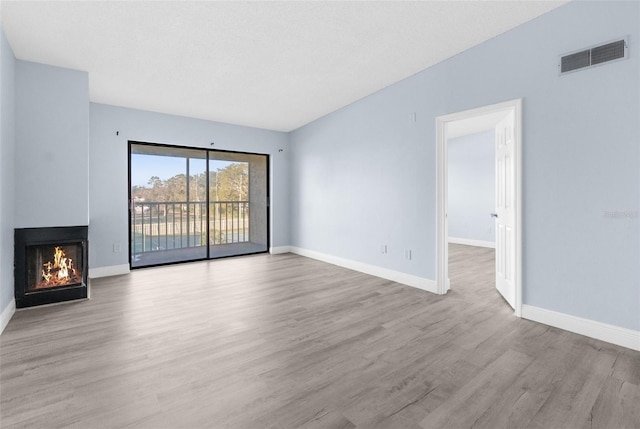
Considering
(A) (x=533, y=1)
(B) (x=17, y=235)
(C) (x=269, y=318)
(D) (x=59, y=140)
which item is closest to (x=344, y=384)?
(C) (x=269, y=318)

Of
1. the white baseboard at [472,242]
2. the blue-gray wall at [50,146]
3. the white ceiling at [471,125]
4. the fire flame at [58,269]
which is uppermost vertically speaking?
the white ceiling at [471,125]

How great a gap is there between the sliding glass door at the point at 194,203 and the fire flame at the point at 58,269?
155 centimetres

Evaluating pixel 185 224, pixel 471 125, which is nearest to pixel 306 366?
pixel 185 224

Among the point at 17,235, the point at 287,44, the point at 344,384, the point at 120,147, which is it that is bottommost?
the point at 344,384

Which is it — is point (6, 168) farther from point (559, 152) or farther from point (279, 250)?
point (559, 152)

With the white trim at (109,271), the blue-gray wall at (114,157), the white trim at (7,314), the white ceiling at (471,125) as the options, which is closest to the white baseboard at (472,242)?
the white ceiling at (471,125)

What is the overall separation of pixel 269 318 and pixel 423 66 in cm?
331

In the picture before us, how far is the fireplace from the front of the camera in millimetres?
3061

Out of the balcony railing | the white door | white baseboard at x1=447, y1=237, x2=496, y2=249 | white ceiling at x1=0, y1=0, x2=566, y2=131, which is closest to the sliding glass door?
the balcony railing

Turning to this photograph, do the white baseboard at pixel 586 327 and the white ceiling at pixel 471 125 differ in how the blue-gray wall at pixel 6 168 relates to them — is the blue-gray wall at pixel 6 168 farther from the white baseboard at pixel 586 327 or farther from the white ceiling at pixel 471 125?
the white ceiling at pixel 471 125

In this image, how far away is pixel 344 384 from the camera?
176 cm

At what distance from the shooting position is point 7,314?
8.94 feet

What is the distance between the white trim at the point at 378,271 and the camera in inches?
143

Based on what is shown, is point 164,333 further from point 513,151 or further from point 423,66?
point 423,66
